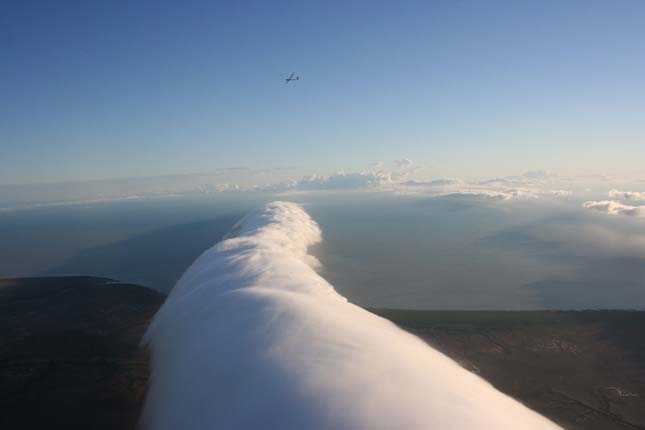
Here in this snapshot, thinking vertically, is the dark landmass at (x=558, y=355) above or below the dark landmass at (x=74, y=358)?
below

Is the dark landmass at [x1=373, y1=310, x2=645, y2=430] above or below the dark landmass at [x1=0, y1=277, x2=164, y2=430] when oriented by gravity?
below

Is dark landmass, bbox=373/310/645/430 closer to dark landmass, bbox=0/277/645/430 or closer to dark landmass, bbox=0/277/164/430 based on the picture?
dark landmass, bbox=0/277/645/430

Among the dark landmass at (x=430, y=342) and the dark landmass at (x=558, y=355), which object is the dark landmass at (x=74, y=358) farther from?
the dark landmass at (x=558, y=355)

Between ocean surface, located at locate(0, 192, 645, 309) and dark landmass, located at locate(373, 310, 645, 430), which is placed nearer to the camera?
dark landmass, located at locate(373, 310, 645, 430)

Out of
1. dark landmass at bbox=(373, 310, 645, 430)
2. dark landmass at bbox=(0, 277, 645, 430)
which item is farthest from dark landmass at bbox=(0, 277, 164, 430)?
dark landmass at bbox=(373, 310, 645, 430)

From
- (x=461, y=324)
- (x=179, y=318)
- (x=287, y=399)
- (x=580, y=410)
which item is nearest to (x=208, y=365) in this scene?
(x=287, y=399)

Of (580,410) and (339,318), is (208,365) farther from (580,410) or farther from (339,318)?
(580,410)

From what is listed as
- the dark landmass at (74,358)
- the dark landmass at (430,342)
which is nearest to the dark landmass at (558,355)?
the dark landmass at (430,342)
